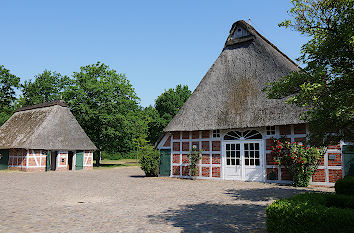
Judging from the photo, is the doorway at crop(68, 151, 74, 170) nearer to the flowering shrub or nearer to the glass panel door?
the glass panel door

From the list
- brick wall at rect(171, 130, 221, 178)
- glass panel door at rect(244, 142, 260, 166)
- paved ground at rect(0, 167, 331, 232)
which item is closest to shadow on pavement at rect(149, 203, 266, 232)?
paved ground at rect(0, 167, 331, 232)

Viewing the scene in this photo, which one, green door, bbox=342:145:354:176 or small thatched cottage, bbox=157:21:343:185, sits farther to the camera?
small thatched cottage, bbox=157:21:343:185

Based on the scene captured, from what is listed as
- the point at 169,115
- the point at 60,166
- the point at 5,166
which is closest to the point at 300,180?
the point at 60,166

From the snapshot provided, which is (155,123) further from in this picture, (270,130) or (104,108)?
(270,130)

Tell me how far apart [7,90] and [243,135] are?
42961mm

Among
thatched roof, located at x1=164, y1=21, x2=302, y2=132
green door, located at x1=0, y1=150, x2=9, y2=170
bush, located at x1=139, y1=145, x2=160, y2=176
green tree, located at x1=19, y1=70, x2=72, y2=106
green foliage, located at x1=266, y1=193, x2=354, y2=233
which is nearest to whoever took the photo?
green foliage, located at x1=266, y1=193, x2=354, y2=233

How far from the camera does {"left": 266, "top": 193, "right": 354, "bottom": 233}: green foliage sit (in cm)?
438

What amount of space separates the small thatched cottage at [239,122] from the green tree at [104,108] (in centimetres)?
1493

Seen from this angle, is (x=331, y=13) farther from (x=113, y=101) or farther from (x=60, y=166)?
(x=113, y=101)

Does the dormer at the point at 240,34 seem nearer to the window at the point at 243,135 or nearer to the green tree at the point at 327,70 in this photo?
the window at the point at 243,135

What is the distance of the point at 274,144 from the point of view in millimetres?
14820

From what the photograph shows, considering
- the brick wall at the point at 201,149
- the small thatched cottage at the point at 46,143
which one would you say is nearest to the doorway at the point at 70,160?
the small thatched cottage at the point at 46,143

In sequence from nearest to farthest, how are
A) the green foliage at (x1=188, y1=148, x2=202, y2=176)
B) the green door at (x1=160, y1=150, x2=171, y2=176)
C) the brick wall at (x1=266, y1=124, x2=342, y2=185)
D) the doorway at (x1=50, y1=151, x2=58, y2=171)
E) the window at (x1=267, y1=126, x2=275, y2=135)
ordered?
the brick wall at (x1=266, y1=124, x2=342, y2=185) → the window at (x1=267, y1=126, x2=275, y2=135) → the green foliage at (x1=188, y1=148, x2=202, y2=176) → the green door at (x1=160, y1=150, x2=171, y2=176) → the doorway at (x1=50, y1=151, x2=58, y2=171)

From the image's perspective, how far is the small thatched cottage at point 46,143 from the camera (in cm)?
2572
